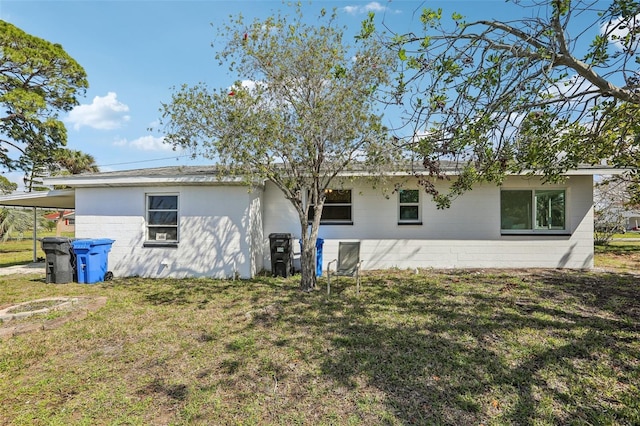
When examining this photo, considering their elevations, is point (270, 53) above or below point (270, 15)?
below

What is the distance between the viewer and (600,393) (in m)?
3.02

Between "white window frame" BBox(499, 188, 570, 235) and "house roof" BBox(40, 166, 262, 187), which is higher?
"house roof" BBox(40, 166, 262, 187)

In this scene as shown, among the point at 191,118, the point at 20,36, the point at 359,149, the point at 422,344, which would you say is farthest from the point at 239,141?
the point at 20,36

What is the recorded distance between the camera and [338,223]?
385 inches

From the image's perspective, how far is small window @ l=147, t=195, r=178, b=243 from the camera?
880cm

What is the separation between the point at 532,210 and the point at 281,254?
25.5 feet

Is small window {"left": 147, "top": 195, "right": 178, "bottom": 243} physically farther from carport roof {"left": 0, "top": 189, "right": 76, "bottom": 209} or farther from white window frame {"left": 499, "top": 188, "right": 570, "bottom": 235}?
white window frame {"left": 499, "top": 188, "right": 570, "bottom": 235}

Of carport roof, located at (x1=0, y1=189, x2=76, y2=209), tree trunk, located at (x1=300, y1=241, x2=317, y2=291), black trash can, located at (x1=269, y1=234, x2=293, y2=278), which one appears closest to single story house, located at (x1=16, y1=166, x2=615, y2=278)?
black trash can, located at (x1=269, y1=234, x2=293, y2=278)

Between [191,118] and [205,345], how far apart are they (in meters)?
4.67

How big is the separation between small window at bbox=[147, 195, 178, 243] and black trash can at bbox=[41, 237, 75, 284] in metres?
1.86

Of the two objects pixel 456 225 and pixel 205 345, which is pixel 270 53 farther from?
pixel 456 225

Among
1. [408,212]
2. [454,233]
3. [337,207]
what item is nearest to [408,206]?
[408,212]

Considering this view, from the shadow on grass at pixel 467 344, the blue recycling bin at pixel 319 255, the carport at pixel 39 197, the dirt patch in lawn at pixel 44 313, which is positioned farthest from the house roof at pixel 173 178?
the dirt patch in lawn at pixel 44 313

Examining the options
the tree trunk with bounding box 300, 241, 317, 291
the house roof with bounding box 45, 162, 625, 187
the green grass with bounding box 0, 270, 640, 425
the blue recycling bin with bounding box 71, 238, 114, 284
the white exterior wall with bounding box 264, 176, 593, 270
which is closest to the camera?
the green grass with bounding box 0, 270, 640, 425
